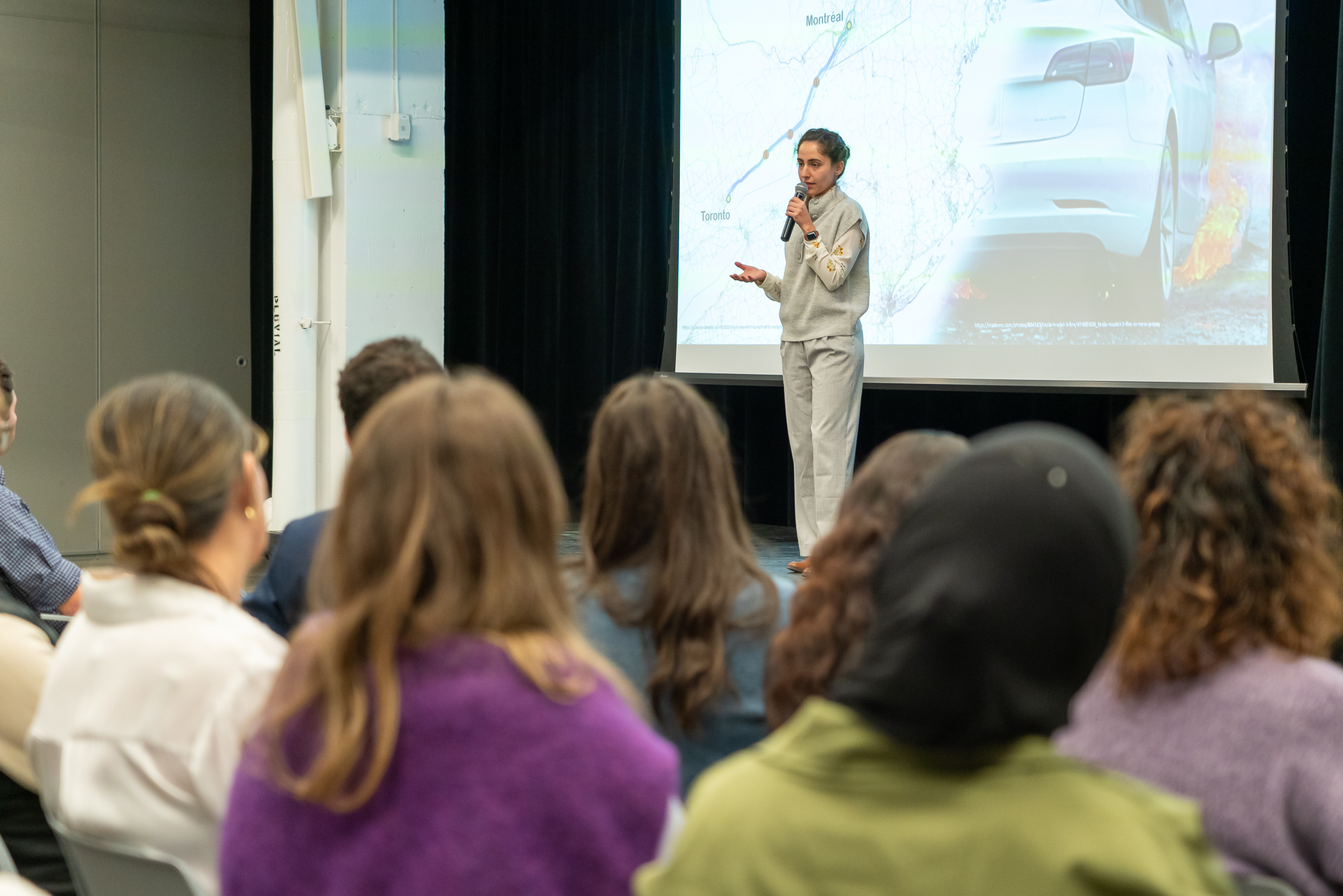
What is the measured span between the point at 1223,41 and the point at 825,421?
1.69 metres

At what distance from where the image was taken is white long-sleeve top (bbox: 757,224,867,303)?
13.1 ft

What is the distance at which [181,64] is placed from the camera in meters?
6.18

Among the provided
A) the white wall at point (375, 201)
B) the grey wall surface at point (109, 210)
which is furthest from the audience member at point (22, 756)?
the grey wall surface at point (109, 210)

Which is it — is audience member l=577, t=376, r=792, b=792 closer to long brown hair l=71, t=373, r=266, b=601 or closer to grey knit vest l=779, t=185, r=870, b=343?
long brown hair l=71, t=373, r=266, b=601

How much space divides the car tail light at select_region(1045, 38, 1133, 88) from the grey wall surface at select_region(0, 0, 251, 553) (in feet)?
13.7

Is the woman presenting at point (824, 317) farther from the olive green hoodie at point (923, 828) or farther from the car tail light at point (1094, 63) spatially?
the olive green hoodie at point (923, 828)

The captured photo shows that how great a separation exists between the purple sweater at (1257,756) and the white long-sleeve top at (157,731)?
0.74m

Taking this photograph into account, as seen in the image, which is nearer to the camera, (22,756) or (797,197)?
(22,756)

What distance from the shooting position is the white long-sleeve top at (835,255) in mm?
3994

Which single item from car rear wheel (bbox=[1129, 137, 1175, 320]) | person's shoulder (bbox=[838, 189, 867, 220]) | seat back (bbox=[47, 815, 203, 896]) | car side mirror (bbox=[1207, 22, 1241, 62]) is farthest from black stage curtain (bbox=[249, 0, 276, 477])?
seat back (bbox=[47, 815, 203, 896])

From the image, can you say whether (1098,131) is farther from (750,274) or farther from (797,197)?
(750,274)

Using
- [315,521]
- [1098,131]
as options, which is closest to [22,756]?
[315,521]

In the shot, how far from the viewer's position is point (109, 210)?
602 cm

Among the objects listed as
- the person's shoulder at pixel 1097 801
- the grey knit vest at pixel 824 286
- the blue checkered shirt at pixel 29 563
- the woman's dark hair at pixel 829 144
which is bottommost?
the blue checkered shirt at pixel 29 563
